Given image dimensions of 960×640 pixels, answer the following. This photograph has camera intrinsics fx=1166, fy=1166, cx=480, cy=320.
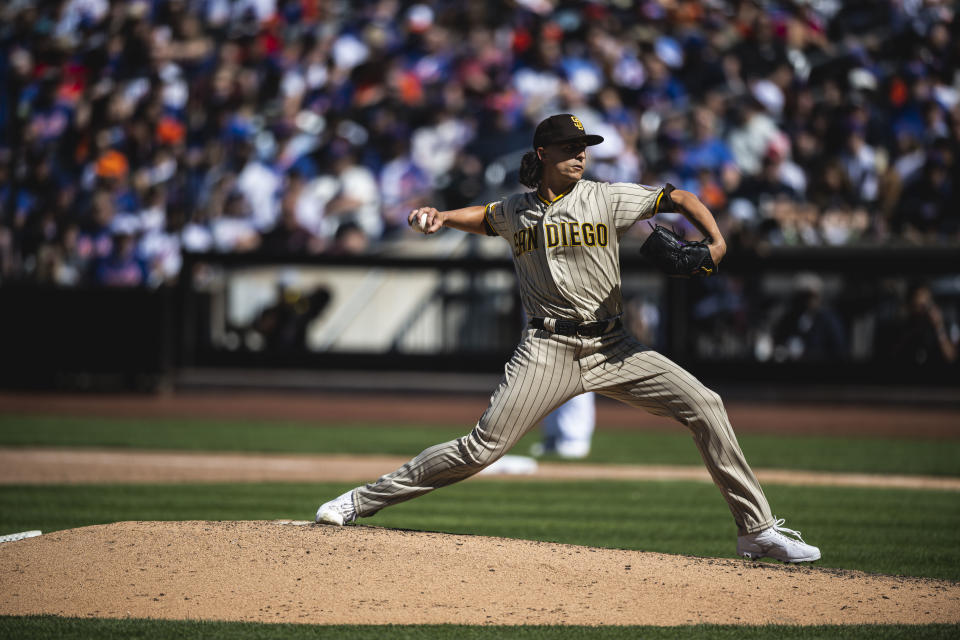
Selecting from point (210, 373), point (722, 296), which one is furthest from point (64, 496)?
point (722, 296)

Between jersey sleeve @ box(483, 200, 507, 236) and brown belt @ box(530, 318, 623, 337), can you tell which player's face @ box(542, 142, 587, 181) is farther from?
brown belt @ box(530, 318, 623, 337)

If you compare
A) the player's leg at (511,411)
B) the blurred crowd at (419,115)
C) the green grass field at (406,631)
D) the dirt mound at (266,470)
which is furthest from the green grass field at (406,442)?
the green grass field at (406,631)

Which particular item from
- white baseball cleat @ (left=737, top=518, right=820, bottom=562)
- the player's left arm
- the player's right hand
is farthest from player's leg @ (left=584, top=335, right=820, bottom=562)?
the player's right hand

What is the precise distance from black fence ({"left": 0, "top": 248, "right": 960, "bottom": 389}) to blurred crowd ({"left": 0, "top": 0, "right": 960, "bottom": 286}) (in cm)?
56

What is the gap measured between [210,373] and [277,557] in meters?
10.7

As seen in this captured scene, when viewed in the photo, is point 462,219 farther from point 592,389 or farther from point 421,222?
point 592,389

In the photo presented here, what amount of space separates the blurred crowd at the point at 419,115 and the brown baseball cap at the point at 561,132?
9.10 meters

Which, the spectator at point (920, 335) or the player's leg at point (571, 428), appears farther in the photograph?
the spectator at point (920, 335)

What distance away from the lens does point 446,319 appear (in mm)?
14641

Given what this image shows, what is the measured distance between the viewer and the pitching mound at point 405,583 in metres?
4.25

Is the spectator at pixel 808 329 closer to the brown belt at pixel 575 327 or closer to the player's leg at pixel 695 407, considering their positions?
the player's leg at pixel 695 407

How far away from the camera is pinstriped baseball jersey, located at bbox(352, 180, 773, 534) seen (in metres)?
4.92

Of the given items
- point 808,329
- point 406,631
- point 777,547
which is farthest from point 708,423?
point 808,329

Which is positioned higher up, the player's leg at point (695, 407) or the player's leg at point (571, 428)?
the player's leg at point (695, 407)
